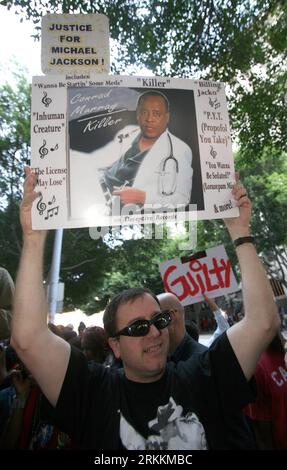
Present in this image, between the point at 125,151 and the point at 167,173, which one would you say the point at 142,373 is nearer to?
the point at 167,173

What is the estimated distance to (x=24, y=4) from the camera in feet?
17.1

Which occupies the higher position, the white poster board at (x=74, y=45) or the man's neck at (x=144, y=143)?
the white poster board at (x=74, y=45)

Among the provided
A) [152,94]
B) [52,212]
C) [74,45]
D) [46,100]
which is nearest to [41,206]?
[52,212]

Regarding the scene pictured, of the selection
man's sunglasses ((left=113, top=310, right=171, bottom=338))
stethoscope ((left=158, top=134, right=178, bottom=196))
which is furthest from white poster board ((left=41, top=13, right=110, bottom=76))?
man's sunglasses ((left=113, top=310, right=171, bottom=338))

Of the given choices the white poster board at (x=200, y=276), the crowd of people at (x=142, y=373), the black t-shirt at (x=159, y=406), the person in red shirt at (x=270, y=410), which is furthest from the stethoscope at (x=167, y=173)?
the white poster board at (x=200, y=276)

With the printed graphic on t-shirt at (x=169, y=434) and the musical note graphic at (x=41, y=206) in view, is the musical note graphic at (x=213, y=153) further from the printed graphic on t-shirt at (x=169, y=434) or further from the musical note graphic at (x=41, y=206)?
the printed graphic on t-shirt at (x=169, y=434)

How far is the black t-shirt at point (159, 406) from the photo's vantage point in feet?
5.22

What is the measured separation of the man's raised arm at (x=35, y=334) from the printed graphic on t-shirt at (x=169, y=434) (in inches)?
14.8

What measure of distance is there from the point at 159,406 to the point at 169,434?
0.40 ft

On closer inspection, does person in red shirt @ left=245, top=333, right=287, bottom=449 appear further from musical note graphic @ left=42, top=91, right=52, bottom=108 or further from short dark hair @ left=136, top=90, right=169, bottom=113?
musical note graphic @ left=42, top=91, right=52, bottom=108

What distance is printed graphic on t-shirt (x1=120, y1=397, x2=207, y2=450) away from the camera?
1569 millimetres

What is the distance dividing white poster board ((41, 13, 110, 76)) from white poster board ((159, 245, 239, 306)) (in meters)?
2.75

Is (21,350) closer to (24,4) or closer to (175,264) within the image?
(175,264)

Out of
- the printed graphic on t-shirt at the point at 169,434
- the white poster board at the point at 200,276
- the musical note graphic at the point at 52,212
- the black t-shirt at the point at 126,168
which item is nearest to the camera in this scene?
the printed graphic on t-shirt at the point at 169,434
